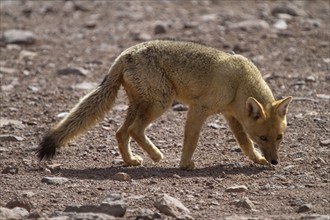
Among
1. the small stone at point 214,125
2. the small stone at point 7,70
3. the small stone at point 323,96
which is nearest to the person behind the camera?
the small stone at point 214,125

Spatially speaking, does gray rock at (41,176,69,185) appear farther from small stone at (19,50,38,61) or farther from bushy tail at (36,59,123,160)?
small stone at (19,50,38,61)

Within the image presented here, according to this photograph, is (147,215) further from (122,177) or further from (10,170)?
(10,170)

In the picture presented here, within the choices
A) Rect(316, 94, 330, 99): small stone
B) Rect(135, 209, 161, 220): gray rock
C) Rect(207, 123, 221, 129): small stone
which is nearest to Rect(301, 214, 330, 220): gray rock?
Rect(135, 209, 161, 220): gray rock

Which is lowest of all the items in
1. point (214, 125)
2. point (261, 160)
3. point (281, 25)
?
point (281, 25)

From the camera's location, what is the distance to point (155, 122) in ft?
44.9

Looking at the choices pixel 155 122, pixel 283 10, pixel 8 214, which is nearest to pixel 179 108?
pixel 155 122

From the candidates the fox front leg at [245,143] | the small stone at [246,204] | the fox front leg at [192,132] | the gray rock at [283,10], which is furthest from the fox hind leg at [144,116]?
the gray rock at [283,10]

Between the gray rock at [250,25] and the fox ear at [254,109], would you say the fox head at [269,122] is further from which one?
the gray rock at [250,25]

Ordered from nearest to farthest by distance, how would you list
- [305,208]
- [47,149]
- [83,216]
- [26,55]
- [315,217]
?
1. [83,216]
2. [315,217]
3. [305,208]
4. [47,149]
5. [26,55]

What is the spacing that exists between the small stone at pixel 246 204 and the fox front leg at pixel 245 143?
7.62 ft

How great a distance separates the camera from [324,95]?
14.7 m

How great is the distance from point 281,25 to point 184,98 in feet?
31.5

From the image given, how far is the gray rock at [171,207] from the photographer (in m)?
8.48

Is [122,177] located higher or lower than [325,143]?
higher
